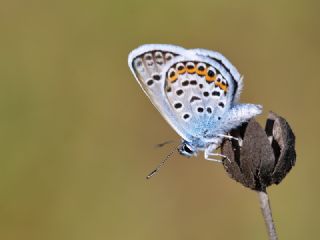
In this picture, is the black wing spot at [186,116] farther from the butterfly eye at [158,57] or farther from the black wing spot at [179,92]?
the butterfly eye at [158,57]

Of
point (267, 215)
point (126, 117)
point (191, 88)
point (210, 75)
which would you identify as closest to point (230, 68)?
point (210, 75)

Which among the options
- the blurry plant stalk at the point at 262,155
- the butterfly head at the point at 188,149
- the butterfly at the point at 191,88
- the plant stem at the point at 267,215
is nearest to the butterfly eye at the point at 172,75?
the butterfly at the point at 191,88

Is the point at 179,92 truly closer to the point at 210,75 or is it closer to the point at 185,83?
the point at 185,83

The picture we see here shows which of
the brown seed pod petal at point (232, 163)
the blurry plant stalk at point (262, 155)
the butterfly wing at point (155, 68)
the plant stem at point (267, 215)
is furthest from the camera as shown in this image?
the butterfly wing at point (155, 68)

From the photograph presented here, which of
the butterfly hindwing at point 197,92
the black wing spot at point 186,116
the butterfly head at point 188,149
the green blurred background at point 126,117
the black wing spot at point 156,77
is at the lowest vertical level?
the green blurred background at point 126,117

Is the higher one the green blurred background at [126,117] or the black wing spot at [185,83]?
the black wing spot at [185,83]

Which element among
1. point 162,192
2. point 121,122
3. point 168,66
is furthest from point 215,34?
point 168,66

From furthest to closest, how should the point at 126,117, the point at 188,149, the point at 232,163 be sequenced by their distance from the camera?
the point at 126,117 < the point at 188,149 < the point at 232,163
